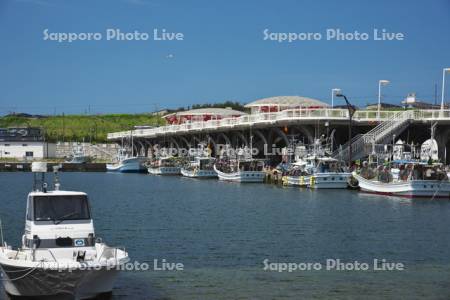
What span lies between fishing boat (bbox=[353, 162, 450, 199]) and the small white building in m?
101

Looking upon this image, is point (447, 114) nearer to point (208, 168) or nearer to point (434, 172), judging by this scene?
point (434, 172)

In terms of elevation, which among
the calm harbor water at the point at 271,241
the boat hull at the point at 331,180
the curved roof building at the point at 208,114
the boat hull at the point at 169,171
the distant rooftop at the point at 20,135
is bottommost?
the calm harbor water at the point at 271,241

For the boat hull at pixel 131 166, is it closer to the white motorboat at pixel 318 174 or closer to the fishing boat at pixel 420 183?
the white motorboat at pixel 318 174

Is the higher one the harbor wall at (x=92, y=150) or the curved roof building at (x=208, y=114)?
the curved roof building at (x=208, y=114)

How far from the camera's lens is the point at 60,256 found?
1973 cm

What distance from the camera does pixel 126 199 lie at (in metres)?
55.0

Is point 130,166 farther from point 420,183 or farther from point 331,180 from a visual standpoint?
point 420,183

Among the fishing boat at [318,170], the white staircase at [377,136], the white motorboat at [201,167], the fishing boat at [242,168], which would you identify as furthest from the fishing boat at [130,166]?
the white staircase at [377,136]

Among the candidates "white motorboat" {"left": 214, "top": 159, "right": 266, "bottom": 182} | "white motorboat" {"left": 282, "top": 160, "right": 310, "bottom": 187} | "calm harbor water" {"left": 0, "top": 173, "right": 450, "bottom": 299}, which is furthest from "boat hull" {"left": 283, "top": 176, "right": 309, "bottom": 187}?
→ "calm harbor water" {"left": 0, "top": 173, "right": 450, "bottom": 299}

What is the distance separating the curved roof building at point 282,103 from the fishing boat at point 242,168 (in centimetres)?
791

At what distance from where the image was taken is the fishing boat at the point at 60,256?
18.7 m

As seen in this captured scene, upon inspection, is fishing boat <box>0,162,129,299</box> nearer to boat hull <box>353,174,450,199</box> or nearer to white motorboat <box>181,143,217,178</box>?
boat hull <box>353,174,450,199</box>

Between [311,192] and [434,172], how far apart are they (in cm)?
1093

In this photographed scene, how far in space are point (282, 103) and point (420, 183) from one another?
42.6 meters
